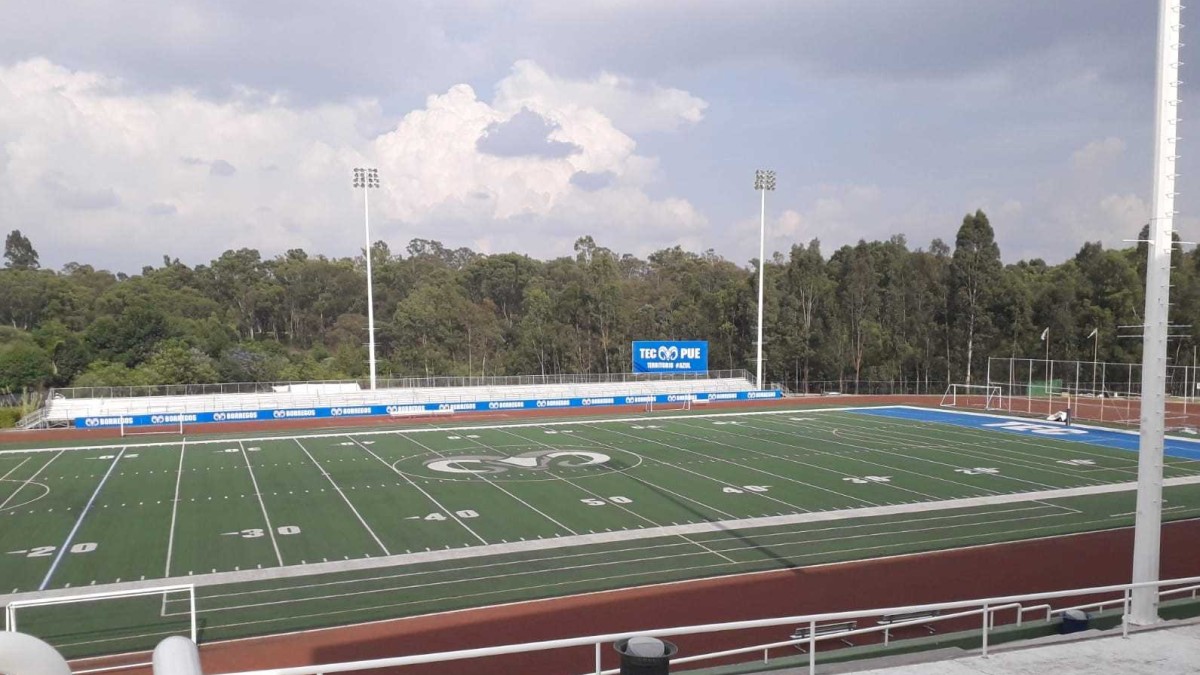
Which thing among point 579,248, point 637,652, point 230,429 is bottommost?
point 230,429

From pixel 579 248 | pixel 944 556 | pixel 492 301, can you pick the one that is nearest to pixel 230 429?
pixel 944 556

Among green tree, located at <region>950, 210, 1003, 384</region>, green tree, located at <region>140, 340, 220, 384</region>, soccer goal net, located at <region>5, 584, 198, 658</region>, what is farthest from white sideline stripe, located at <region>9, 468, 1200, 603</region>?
green tree, located at <region>140, 340, 220, 384</region>

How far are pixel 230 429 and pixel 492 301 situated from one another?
62089mm

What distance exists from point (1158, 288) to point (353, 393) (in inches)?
1792

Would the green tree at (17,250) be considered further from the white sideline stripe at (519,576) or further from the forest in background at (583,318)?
the white sideline stripe at (519,576)

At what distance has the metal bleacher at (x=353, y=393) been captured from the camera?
147 ft

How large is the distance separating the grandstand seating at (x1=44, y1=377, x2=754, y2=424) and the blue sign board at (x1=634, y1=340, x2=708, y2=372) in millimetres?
1898

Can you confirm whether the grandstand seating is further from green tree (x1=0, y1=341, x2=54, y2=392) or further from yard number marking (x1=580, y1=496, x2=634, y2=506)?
yard number marking (x1=580, y1=496, x2=634, y2=506)

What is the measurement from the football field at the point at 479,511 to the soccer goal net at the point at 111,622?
2.2 inches

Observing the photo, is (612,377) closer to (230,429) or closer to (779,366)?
(779,366)

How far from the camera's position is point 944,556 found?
18.5 m

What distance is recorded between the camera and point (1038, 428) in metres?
40.2

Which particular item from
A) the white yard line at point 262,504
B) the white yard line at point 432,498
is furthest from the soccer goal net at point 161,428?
the white yard line at point 432,498

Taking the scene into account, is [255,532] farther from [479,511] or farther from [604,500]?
[604,500]
